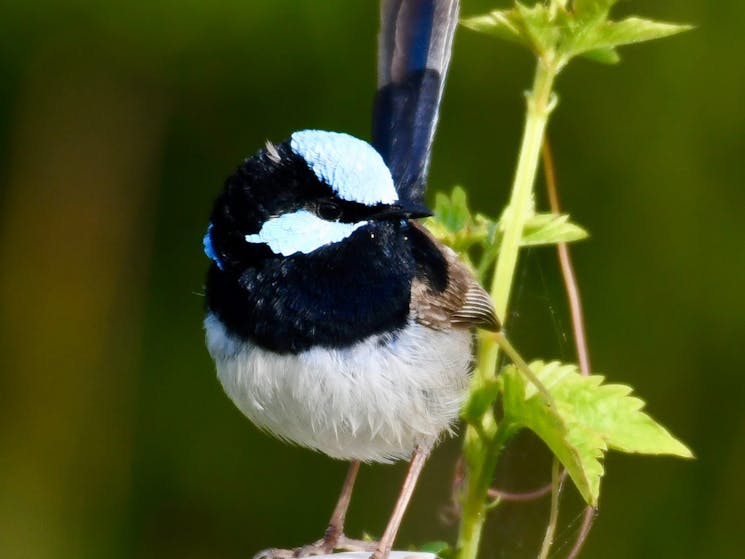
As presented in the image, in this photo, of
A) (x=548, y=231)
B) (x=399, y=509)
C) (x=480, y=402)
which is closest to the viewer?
(x=480, y=402)

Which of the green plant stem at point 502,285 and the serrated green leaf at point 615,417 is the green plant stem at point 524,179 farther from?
the serrated green leaf at point 615,417

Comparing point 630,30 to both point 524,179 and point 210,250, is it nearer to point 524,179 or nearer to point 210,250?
point 524,179

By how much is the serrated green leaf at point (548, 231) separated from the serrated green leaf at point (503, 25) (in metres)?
0.29

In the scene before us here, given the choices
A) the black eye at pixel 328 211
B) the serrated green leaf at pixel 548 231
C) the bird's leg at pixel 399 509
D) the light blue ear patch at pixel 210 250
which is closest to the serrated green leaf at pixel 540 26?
the serrated green leaf at pixel 548 231

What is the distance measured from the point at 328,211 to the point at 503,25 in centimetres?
46

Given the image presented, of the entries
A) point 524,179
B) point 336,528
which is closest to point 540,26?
point 524,179

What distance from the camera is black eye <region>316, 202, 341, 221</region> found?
80.5 inches

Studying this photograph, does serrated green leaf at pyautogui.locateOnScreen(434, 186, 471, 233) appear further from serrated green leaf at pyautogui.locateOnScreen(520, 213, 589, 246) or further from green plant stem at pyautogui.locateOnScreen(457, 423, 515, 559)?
green plant stem at pyautogui.locateOnScreen(457, 423, 515, 559)

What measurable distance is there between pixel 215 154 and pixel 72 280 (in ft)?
1.99

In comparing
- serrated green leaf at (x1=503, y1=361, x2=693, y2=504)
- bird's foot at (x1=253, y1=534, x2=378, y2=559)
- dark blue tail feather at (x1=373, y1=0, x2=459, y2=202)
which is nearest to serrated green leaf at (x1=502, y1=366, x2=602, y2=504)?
serrated green leaf at (x1=503, y1=361, x2=693, y2=504)

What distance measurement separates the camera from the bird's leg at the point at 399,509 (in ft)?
6.81

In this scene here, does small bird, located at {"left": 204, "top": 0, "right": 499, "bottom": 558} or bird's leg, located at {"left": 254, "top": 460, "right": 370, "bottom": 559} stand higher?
small bird, located at {"left": 204, "top": 0, "right": 499, "bottom": 558}

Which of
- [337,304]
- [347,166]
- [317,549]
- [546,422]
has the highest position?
[347,166]

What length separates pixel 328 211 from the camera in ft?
6.74
